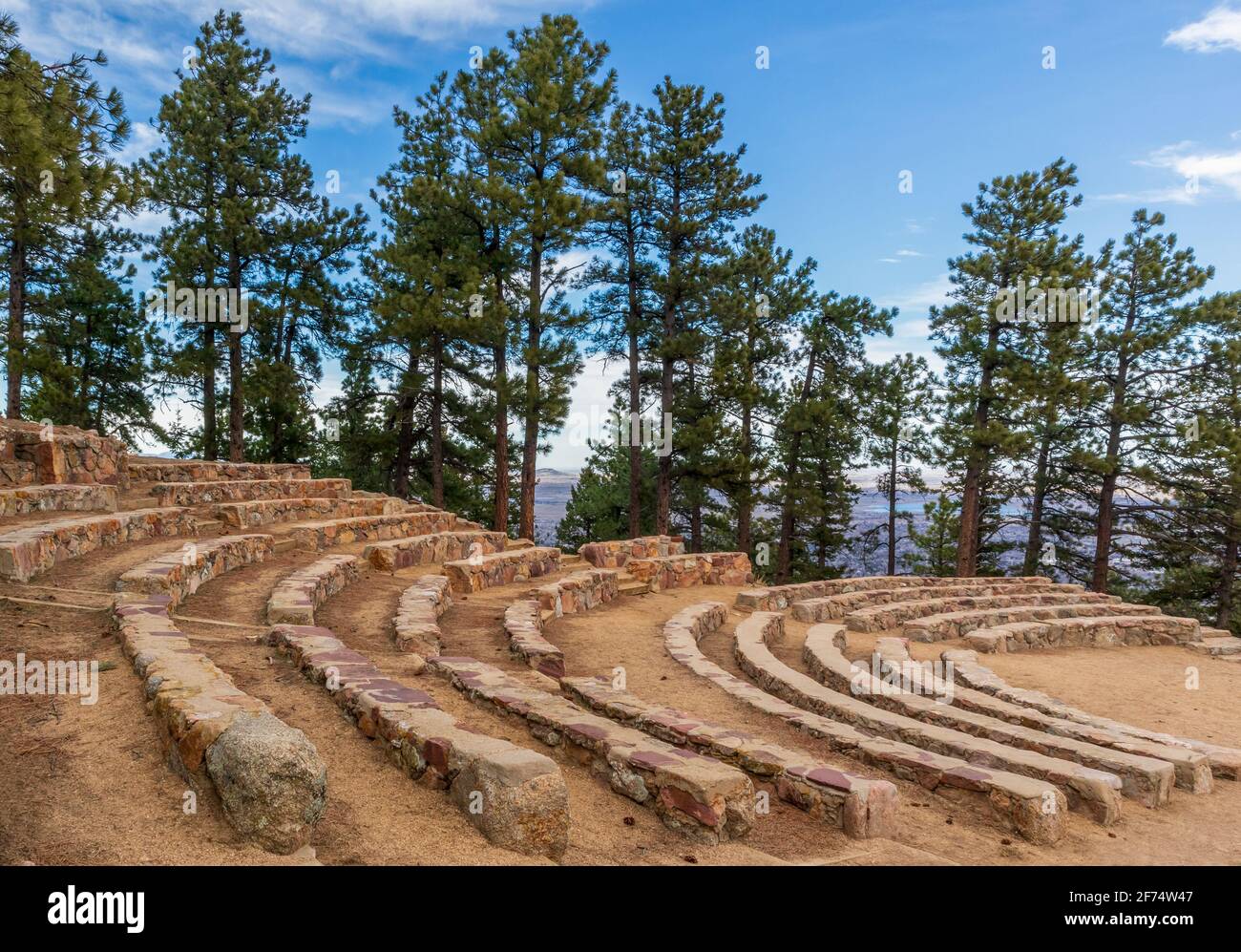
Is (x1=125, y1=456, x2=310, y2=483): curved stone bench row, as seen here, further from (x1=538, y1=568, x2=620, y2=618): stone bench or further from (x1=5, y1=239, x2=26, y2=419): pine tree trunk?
(x1=538, y1=568, x2=620, y2=618): stone bench

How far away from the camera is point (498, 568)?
1288 centimetres

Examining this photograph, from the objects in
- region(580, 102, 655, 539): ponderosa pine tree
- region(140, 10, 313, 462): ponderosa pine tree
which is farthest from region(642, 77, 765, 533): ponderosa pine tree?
region(140, 10, 313, 462): ponderosa pine tree

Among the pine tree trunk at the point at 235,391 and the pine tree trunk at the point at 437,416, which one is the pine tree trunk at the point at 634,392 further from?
the pine tree trunk at the point at 235,391

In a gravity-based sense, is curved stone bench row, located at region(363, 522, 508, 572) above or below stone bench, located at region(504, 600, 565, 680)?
above

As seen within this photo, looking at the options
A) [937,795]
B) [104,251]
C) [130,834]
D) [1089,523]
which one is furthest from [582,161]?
[1089,523]

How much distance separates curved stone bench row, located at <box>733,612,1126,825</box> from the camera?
18.1 ft

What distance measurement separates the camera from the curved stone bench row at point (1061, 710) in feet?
22.6

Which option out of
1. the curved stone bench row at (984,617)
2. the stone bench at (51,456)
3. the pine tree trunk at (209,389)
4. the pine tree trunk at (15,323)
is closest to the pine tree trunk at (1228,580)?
the curved stone bench row at (984,617)

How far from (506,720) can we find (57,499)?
959cm

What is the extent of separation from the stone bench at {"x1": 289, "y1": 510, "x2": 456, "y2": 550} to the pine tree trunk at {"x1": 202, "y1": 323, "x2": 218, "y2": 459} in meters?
10.0

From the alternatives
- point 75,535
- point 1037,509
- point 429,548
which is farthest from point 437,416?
point 1037,509

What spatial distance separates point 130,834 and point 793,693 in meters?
6.45

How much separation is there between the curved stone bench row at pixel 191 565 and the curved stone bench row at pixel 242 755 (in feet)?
10.8
